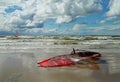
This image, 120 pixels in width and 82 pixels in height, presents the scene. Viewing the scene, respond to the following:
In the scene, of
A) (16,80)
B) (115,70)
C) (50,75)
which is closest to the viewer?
(16,80)

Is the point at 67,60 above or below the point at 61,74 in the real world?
above

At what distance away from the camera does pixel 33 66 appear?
19.4m

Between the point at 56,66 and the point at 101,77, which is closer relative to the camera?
the point at 101,77

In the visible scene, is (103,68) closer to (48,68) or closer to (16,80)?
(48,68)

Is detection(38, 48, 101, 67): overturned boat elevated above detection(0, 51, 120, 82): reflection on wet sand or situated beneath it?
elevated above

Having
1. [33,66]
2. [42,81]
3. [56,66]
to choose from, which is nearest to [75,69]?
[56,66]

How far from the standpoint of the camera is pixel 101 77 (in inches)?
604

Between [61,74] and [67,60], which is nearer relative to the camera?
[61,74]

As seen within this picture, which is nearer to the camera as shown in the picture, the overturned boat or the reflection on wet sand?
the reflection on wet sand

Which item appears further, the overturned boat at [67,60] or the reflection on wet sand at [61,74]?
the overturned boat at [67,60]

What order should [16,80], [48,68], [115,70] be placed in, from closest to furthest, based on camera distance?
[16,80] → [115,70] → [48,68]

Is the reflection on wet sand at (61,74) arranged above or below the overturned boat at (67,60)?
below

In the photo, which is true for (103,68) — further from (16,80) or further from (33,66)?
(16,80)

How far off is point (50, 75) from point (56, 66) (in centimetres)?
344
